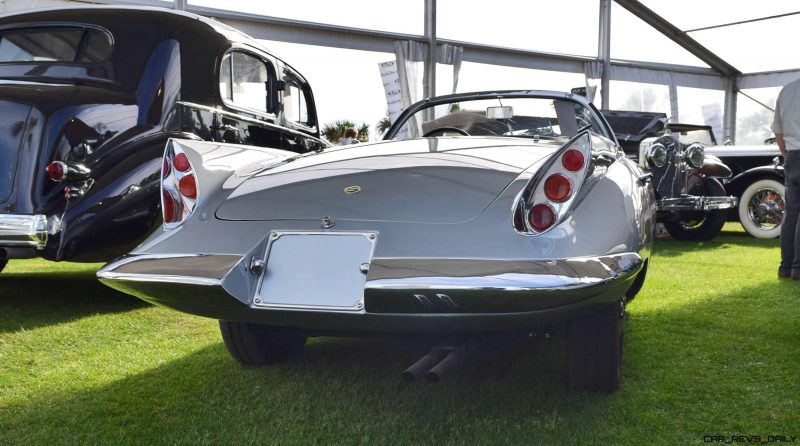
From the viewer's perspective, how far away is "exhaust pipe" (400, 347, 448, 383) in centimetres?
198

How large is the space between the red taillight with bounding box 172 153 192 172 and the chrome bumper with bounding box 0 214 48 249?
135 cm

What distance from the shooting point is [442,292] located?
174 cm

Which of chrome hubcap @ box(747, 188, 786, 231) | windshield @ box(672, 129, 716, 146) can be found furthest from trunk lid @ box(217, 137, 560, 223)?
windshield @ box(672, 129, 716, 146)

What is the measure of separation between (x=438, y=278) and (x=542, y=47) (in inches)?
553

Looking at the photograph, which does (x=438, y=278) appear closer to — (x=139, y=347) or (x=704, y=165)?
(x=139, y=347)

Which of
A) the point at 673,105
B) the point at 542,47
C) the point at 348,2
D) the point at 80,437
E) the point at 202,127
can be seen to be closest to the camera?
the point at 80,437

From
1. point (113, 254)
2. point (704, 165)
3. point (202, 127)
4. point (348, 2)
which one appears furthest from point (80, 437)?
point (348, 2)

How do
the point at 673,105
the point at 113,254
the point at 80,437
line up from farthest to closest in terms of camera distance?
the point at 673,105
the point at 113,254
the point at 80,437

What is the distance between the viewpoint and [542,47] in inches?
587

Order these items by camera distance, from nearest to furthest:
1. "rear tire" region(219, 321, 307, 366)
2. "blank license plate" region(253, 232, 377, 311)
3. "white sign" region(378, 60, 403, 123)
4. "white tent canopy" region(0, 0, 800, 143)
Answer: "blank license plate" region(253, 232, 377, 311), "rear tire" region(219, 321, 307, 366), "white tent canopy" region(0, 0, 800, 143), "white sign" region(378, 60, 403, 123)

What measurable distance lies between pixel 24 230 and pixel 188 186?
4.88 ft

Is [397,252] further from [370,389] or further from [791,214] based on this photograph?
[791,214]

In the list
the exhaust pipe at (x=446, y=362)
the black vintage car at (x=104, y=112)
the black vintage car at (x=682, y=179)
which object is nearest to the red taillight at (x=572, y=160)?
the exhaust pipe at (x=446, y=362)

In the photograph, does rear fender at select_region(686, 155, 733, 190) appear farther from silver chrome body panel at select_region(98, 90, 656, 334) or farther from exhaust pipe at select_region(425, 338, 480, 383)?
exhaust pipe at select_region(425, 338, 480, 383)
